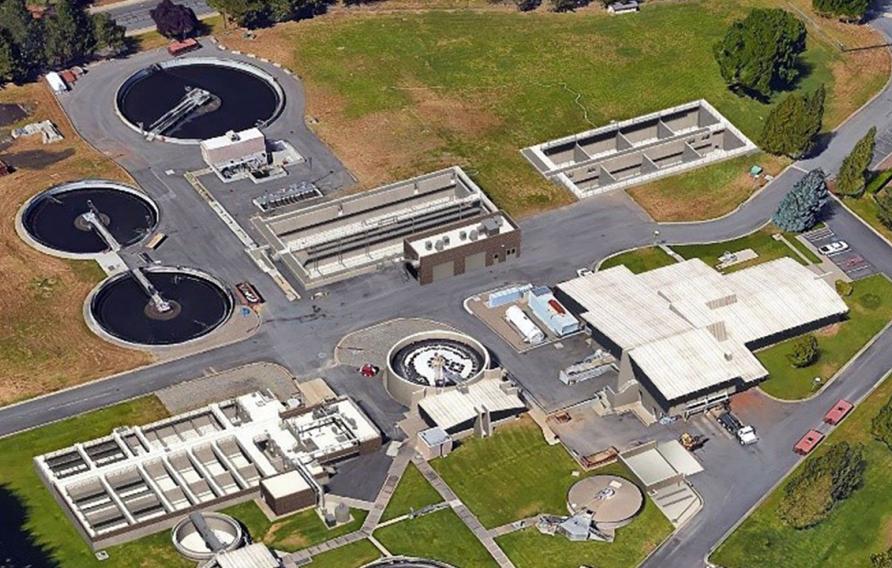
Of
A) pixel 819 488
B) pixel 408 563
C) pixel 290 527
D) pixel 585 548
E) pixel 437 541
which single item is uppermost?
pixel 290 527

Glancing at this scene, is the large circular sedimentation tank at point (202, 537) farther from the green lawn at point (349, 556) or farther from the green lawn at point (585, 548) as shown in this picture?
the green lawn at point (585, 548)

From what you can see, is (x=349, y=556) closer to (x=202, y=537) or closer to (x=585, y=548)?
(x=202, y=537)

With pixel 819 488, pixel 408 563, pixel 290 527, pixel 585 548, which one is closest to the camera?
pixel 408 563

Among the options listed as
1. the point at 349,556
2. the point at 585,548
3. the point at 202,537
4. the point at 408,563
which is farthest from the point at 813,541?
the point at 202,537

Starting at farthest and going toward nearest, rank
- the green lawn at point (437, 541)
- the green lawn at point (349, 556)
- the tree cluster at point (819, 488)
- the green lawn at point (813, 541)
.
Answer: the tree cluster at point (819, 488)
the green lawn at point (813, 541)
the green lawn at point (437, 541)
the green lawn at point (349, 556)

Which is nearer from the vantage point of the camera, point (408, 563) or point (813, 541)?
point (408, 563)

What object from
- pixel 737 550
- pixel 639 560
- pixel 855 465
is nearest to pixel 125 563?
pixel 639 560

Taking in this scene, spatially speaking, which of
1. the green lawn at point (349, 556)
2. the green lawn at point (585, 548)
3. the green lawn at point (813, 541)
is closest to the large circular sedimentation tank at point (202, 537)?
the green lawn at point (349, 556)

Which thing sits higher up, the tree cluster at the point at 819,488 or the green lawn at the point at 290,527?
the green lawn at the point at 290,527
